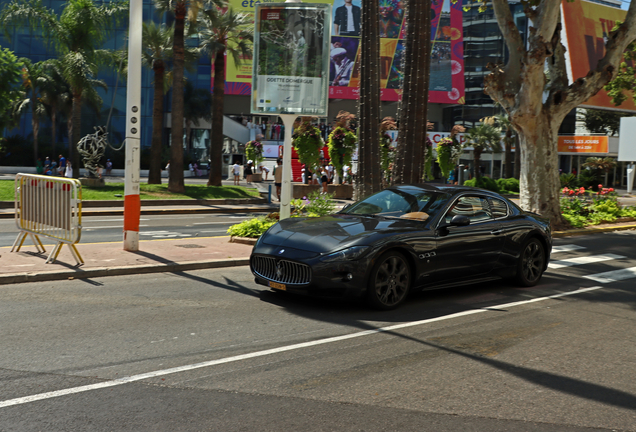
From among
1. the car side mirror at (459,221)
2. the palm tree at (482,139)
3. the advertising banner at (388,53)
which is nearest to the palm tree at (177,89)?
the car side mirror at (459,221)

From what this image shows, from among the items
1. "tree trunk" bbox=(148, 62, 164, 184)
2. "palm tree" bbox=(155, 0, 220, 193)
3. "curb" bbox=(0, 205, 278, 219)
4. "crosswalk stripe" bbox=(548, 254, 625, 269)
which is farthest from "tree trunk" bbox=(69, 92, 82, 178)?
"crosswalk stripe" bbox=(548, 254, 625, 269)

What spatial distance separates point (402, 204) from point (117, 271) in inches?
162

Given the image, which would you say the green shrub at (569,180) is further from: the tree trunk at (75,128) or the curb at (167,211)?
the tree trunk at (75,128)

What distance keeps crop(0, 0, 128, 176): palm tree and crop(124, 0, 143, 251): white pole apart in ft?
73.1

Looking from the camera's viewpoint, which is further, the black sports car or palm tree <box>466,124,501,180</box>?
palm tree <box>466,124,501,180</box>

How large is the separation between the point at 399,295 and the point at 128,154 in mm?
5386

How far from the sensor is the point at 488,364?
555 centimetres

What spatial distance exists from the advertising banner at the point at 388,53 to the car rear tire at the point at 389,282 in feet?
206

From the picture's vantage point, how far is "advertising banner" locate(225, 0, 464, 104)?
229 feet

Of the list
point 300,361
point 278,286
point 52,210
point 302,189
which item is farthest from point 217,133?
point 300,361

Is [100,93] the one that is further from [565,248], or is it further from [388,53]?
[565,248]

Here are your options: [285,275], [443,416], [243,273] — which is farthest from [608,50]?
[443,416]

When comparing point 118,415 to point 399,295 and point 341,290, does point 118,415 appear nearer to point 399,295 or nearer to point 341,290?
point 341,290

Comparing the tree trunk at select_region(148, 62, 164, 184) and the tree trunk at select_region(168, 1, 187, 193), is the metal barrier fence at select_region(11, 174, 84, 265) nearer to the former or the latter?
the tree trunk at select_region(168, 1, 187, 193)
